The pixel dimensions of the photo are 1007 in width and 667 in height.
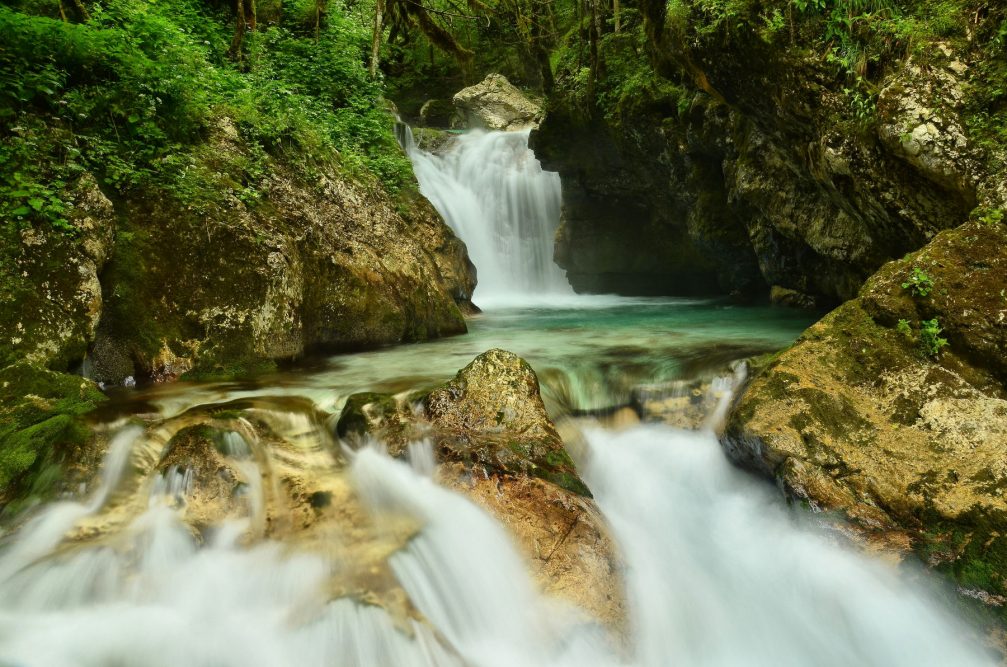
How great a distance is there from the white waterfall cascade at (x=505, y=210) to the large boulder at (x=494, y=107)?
108 inches

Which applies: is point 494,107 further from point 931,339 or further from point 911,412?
point 911,412

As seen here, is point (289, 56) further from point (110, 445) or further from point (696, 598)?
point (696, 598)

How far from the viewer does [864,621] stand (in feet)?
10.8

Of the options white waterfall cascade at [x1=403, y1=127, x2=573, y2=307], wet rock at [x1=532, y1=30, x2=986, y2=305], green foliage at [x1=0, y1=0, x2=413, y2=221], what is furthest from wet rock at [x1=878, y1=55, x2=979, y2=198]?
white waterfall cascade at [x1=403, y1=127, x2=573, y2=307]

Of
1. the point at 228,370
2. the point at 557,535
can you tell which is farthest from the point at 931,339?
the point at 228,370

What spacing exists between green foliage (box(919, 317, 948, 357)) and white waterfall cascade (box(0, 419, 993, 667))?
1496mm

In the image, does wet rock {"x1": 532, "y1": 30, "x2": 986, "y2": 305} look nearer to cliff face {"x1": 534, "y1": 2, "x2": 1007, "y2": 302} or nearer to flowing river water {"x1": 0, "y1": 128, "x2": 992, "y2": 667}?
cliff face {"x1": 534, "y1": 2, "x2": 1007, "y2": 302}

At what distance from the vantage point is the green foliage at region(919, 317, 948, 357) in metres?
4.04

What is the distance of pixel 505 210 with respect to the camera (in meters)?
15.6

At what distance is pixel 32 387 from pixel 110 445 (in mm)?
853

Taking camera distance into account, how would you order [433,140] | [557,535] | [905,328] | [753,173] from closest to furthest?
[557,535], [905,328], [753,173], [433,140]

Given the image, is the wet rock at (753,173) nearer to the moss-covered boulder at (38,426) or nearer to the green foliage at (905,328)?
the green foliage at (905,328)

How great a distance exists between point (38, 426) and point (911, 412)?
564cm

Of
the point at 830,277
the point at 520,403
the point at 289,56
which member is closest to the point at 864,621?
the point at 520,403
